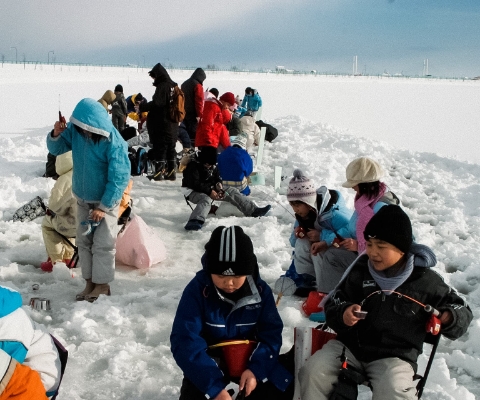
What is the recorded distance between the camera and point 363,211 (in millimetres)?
3861

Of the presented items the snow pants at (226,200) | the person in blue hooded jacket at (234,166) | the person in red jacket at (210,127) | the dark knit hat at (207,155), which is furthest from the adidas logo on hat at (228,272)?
the person in red jacket at (210,127)

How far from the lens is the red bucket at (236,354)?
9.03ft

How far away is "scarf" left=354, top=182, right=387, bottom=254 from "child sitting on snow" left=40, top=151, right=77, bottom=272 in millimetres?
2746

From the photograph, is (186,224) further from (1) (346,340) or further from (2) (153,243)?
(1) (346,340)

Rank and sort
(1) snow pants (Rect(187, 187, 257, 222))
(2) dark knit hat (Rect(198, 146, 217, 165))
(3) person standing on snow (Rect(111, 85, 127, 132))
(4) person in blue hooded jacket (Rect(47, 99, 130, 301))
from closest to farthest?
1. (4) person in blue hooded jacket (Rect(47, 99, 130, 301))
2. (1) snow pants (Rect(187, 187, 257, 222))
3. (2) dark knit hat (Rect(198, 146, 217, 165))
4. (3) person standing on snow (Rect(111, 85, 127, 132))

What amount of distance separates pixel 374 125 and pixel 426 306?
68.5 feet

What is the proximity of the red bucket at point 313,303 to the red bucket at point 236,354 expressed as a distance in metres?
1.60

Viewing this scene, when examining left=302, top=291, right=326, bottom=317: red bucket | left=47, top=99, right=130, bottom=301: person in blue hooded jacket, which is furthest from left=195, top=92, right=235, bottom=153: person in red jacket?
left=302, top=291, right=326, bottom=317: red bucket

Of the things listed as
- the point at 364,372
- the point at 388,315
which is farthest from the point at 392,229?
the point at 364,372

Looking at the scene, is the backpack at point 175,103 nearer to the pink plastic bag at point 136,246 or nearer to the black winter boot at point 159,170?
the black winter boot at point 159,170

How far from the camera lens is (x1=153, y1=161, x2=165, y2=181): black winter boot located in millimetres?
9180

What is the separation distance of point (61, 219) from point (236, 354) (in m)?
2.95

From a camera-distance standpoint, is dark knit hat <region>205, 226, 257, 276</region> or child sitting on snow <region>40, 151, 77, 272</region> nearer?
dark knit hat <region>205, 226, 257, 276</region>

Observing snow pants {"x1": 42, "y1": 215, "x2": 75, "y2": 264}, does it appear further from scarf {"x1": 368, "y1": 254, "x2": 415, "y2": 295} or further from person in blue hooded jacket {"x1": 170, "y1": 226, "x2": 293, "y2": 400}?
scarf {"x1": 368, "y1": 254, "x2": 415, "y2": 295}
